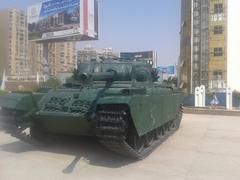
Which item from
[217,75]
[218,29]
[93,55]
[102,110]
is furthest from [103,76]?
[218,29]

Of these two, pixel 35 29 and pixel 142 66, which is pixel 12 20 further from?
pixel 35 29

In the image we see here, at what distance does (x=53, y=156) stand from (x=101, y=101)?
71.4 inches

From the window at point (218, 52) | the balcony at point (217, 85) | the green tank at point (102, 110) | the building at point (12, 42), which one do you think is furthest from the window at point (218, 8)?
the building at point (12, 42)

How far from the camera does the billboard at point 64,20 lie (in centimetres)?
3581

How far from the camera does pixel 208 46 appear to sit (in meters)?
39.6

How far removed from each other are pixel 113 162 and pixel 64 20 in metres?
30.7

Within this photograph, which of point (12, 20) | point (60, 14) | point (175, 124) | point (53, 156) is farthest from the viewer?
point (60, 14)

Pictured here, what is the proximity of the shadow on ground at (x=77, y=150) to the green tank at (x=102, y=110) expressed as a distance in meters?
0.29

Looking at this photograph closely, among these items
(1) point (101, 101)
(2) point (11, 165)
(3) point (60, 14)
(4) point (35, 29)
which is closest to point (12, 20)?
(1) point (101, 101)

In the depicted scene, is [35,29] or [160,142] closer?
[160,142]

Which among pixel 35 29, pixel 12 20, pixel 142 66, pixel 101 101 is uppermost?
pixel 35 29

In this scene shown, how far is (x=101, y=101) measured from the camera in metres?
6.96

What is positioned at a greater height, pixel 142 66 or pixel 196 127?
pixel 142 66

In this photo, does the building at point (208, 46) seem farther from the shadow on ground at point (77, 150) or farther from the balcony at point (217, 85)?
the shadow on ground at point (77, 150)
